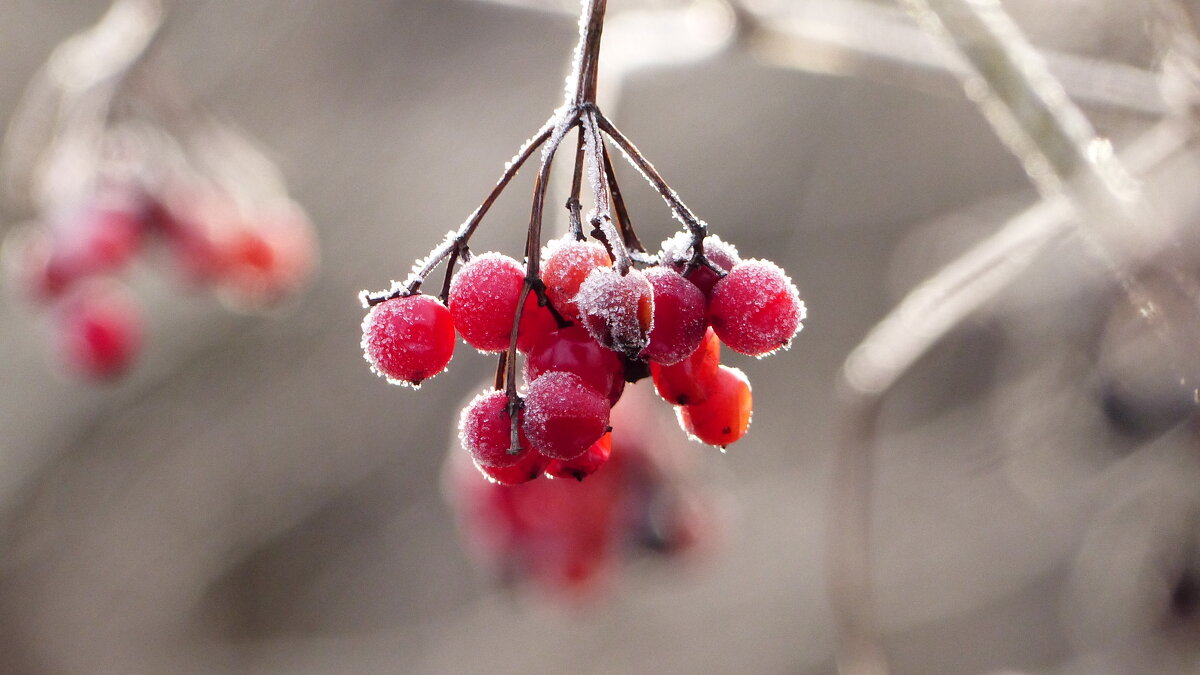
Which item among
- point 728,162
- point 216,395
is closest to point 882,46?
point 728,162

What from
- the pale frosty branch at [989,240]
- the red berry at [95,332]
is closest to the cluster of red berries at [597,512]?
the pale frosty branch at [989,240]

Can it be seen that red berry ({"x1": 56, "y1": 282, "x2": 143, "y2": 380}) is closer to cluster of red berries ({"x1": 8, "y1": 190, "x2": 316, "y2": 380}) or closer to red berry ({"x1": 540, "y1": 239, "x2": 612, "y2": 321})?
cluster of red berries ({"x1": 8, "y1": 190, "x2": 316, "y2": 380})

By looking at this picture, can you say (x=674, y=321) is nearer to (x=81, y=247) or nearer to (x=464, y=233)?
(x=464, y=233)

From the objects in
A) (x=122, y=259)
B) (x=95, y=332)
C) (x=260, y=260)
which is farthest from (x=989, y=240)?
(x=95, y=332)

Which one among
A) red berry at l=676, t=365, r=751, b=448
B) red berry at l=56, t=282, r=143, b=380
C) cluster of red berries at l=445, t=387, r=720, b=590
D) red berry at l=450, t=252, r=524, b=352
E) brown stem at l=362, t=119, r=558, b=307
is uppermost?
red berry at l=56, t=282, r=143, b=380

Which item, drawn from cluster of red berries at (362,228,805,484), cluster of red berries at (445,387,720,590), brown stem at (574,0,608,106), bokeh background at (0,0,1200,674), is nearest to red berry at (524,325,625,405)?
cluster of red berries at (362,228,805,484)

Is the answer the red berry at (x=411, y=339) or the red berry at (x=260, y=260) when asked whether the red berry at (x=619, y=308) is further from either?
the red berry at (x=260, y=260)

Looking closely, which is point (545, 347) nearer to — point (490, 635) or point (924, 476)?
point (924, 476)
